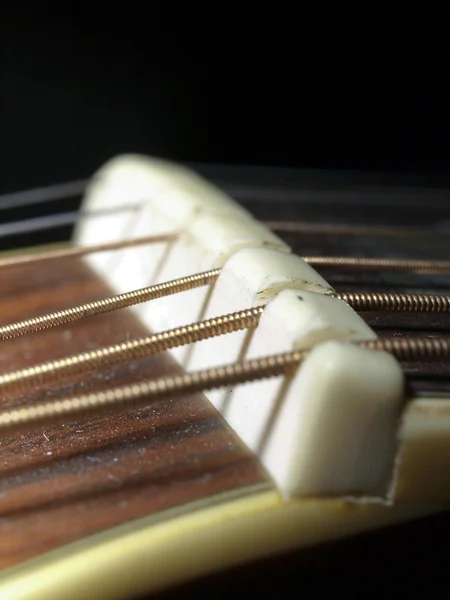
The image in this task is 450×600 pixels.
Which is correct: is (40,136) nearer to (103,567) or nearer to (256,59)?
(256,59)

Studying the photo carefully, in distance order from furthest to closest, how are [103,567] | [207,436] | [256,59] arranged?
[256,59], [207,436], [103,567]

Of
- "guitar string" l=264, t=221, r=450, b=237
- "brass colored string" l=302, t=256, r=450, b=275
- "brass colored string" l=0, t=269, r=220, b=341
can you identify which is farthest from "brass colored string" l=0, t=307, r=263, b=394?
"guitar string" l=264, t=221, r=450, b=237

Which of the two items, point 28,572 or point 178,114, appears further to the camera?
point 178,114

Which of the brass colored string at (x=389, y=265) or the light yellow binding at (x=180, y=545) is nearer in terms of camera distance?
the light yellow binding at (x=180, y=545)

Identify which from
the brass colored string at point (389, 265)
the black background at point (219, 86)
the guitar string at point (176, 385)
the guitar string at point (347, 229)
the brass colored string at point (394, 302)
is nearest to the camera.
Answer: the guitar string at point (176, 385)

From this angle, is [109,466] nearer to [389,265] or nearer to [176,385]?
[176,385]

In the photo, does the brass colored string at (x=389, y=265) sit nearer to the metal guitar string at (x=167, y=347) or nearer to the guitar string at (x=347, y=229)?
the metal guitar string at (x=167, y=347)

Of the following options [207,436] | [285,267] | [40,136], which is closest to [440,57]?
[40,136]

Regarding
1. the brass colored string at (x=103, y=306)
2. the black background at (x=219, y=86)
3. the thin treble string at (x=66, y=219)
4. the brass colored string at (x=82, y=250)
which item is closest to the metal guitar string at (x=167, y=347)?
the brass colored string at (x=103, y=306)
